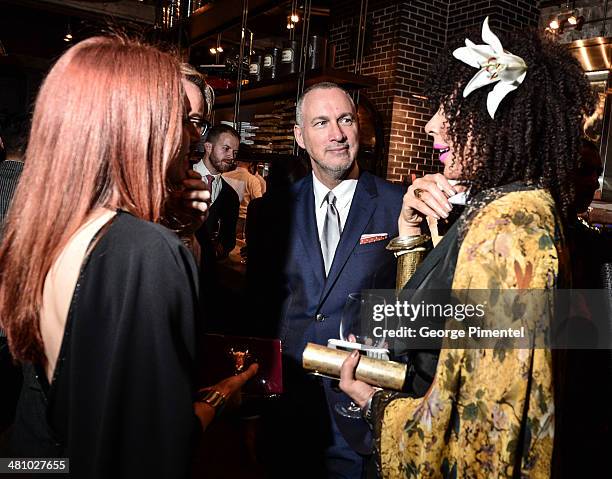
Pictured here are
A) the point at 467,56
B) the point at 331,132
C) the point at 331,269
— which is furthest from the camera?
the point at 331,132

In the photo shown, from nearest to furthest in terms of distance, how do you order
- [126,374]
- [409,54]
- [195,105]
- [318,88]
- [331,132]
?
[126,374], [195,105], [331,132], [318,88], [409,54]

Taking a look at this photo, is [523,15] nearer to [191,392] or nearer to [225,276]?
[225,276]

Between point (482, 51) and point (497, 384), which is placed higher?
point (482, 51)

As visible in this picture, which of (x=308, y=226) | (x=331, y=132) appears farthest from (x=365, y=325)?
(x=331, y=132)

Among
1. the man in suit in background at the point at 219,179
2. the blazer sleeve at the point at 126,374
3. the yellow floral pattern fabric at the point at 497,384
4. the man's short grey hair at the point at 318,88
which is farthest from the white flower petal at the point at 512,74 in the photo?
the man in suit in background at the point at 219,179

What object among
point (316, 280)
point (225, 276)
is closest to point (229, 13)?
point (225, 276)

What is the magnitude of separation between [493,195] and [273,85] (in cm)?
401

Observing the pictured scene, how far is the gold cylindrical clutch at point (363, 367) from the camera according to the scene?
4.00ft

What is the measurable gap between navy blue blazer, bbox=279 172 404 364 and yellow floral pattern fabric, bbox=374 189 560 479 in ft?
2.76

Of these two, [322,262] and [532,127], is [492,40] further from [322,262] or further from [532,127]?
[322,262]

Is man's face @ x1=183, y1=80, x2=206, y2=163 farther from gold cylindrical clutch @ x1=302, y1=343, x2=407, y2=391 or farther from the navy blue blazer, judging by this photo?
gold cylindrical clutch @ x1=302, y1=343, x2=407, y2=391

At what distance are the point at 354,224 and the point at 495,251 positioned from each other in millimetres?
1027

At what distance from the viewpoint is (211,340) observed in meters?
1.42

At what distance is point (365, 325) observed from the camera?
1.30 metres
